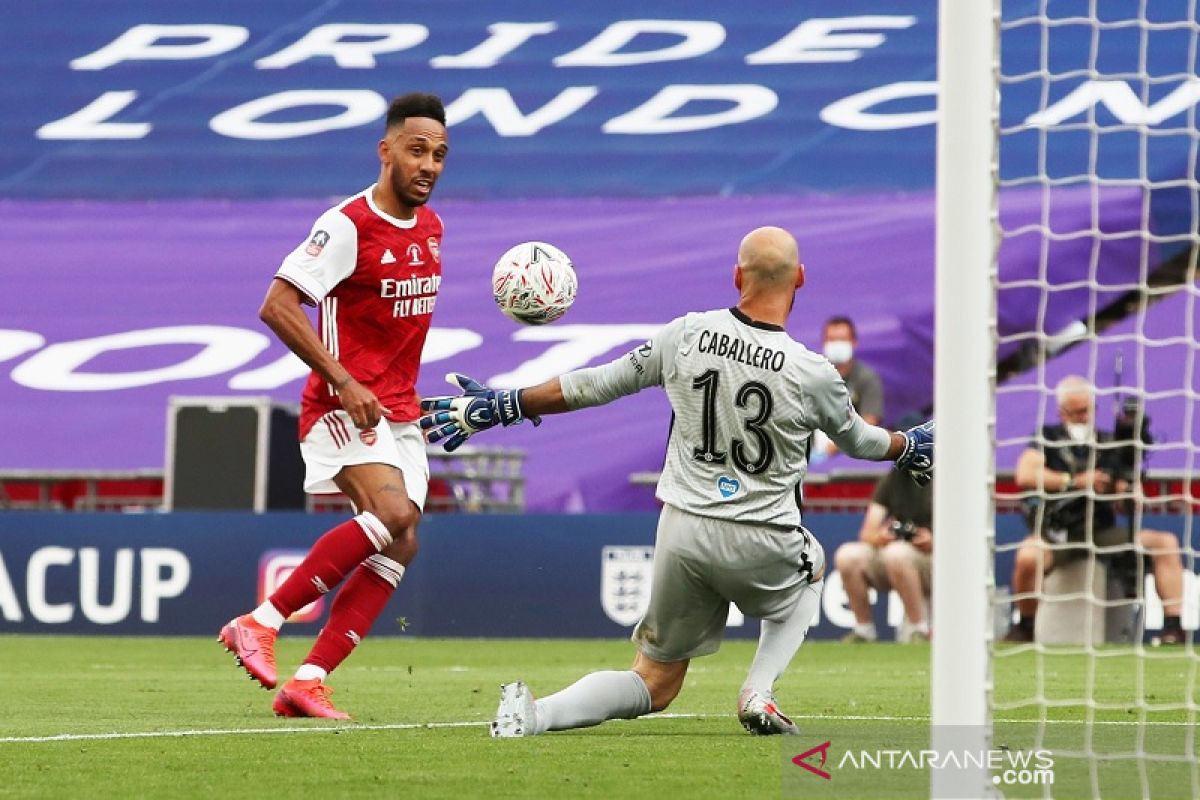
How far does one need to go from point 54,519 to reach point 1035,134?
374 inches

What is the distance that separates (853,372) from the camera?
14148 millimetres

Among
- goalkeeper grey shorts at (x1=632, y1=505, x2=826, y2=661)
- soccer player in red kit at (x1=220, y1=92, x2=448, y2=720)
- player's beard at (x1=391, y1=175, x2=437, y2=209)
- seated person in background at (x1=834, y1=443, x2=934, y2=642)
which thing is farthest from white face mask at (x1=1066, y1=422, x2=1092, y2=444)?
goalkeeper grey shorts at (x1=632, y1=505, x2=826, y2=661)

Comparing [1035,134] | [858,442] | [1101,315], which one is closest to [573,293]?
[858,442]

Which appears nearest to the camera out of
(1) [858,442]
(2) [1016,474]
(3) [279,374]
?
(1) [858,442]

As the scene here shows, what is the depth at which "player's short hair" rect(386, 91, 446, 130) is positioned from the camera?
779 cm

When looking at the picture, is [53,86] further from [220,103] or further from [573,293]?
[573,293]

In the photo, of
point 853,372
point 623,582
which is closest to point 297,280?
point 623,582

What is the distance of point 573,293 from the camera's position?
7473 millimetres

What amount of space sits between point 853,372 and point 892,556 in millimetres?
1484

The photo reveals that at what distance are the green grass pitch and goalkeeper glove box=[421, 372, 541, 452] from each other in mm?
993

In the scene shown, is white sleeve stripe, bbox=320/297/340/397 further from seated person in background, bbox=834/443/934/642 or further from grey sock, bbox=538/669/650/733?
seated person in background, bbox=834/443/934/642

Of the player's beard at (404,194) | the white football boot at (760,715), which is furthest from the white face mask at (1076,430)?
the white football boot at (760,715)

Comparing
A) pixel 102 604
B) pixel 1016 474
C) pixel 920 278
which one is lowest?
pixel 102 604

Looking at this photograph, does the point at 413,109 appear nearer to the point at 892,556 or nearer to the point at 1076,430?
the point at 1076,430
